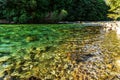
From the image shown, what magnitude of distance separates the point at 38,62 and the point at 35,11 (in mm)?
43287

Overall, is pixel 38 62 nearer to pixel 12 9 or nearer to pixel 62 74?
pixel 62 74

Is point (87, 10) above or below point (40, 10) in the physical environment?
below

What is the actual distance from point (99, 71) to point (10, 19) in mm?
44420

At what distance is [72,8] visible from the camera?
68.3 metres

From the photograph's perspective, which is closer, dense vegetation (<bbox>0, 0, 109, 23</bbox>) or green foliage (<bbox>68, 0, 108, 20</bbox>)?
dense vegetation (<bbox>0, 0, 109, 23</bbox>)

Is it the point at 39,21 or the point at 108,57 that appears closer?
the point at 108,57

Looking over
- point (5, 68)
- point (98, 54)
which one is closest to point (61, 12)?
point (98, 54)

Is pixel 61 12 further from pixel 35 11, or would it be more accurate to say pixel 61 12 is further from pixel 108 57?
pixel 108 57

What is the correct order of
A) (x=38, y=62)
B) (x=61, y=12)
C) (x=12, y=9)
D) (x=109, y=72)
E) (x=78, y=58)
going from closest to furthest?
(x=109, y=72)
(x=38, y=62)
(x=78, y=58)
(x=12, y=9)
(x=61, y=12)

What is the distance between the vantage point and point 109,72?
11047 mm

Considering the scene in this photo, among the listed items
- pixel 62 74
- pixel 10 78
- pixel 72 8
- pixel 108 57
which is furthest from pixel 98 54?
pixel 72 8

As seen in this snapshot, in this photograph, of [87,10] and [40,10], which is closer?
[40,10]

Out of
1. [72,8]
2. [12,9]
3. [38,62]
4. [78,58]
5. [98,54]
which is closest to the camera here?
[38,62]

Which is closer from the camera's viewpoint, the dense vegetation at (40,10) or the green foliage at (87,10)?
the dense vegetation at (40,10)
